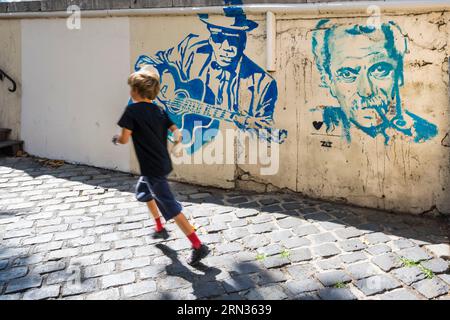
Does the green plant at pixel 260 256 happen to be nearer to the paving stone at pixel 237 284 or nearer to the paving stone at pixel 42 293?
the paving stone at pixel 237 284

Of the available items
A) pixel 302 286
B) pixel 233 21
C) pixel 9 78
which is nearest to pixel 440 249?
pixel 302 286

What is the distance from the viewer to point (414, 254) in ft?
12.2

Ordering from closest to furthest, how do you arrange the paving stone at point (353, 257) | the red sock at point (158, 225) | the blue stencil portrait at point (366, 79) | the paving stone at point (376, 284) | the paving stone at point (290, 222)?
the paving stone at point (376, 284), the paving stone at point (353, 257), the red sock at point (158, 225), the paving stone at point (290, 222), the blue stencil portrait at point (366, 79)

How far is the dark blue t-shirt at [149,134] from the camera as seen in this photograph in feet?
11.2

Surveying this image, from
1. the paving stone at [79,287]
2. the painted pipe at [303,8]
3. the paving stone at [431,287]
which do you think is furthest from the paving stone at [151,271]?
the painted pipe at [303,8]

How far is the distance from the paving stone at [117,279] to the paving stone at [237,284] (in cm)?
76

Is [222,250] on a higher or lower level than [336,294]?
higher

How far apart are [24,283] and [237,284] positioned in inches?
65.9

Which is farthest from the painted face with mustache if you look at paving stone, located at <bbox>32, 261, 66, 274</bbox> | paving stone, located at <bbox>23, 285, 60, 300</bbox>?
paving stone, located at <bbox>23, 285, 60, 300</bbox>

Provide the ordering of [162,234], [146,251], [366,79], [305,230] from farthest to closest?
[366,79], [305,230], [162,234], [146,251]

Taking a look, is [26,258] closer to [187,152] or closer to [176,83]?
[187,152]

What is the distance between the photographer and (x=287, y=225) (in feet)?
14.3

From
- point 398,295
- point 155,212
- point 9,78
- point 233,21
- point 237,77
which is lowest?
point 398,295

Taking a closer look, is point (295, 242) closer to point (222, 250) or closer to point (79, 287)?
point (222, 250)
